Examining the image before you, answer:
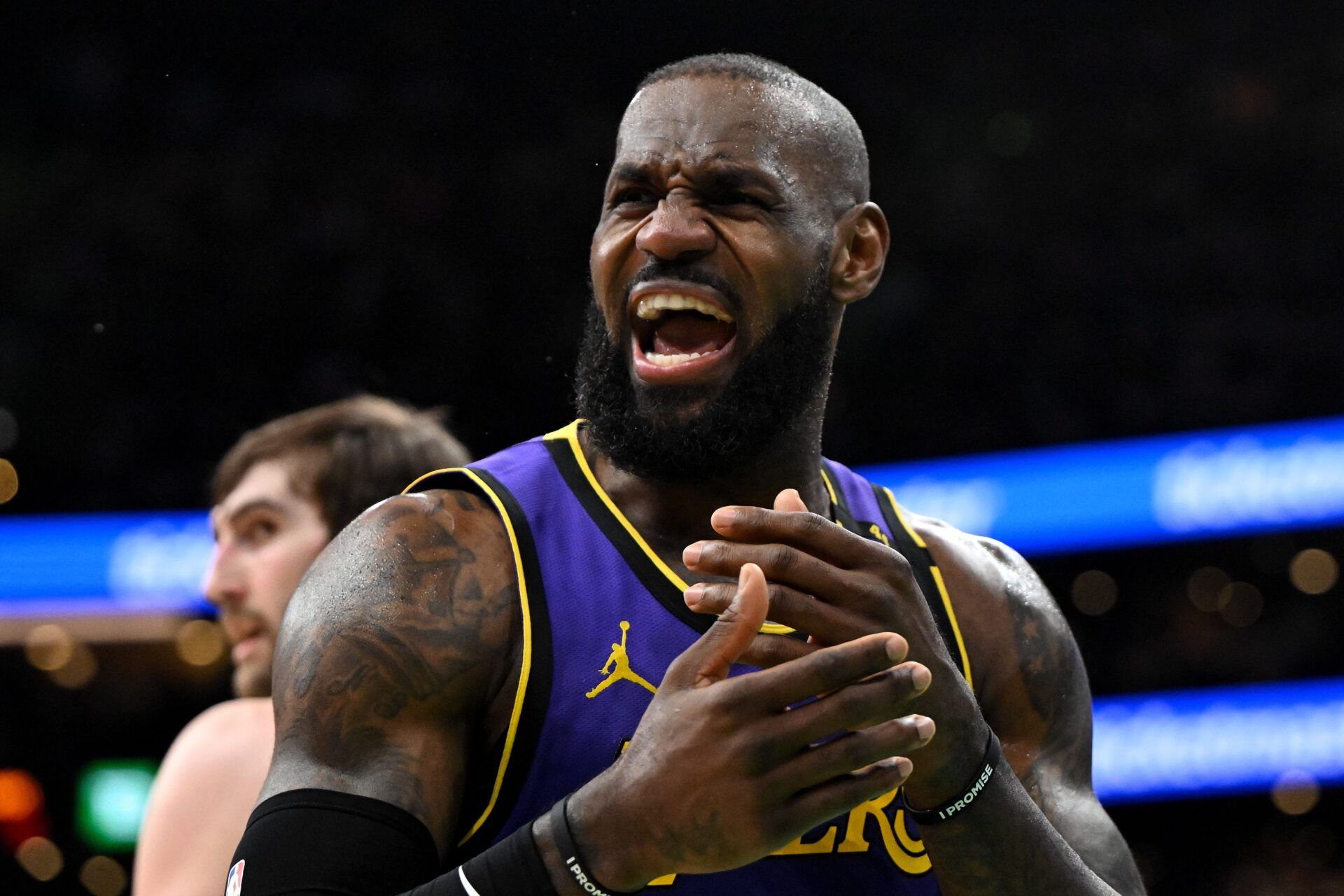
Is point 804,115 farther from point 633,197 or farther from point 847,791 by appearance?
point 847,791

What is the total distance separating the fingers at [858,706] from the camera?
5.35 ft

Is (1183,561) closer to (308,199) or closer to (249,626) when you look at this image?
(308,199)

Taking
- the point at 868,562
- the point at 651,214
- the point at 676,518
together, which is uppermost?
the point at 651,214

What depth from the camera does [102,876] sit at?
8070 millimetres

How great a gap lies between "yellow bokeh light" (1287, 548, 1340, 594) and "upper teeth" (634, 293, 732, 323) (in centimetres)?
586

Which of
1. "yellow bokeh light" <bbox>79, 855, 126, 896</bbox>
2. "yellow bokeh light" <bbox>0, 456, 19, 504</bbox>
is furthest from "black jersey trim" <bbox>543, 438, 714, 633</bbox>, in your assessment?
"yellow bokeh light" <bbox>79, 855, 126, 896</bbox>

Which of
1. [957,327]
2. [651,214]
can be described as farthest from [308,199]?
[651,214]

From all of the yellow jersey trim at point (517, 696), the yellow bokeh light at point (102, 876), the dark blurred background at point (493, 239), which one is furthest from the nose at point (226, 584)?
the yellow bokeh light at point (102, 876)

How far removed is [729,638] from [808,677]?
0.35 feet

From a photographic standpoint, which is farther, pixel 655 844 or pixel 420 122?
pixel 420 122

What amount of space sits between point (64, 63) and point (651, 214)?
22.4 ft

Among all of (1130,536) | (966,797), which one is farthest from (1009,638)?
(1130,536)

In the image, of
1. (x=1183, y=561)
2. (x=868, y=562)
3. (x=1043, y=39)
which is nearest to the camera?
(x=868, y=562)

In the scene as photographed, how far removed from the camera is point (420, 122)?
26.7 feet
